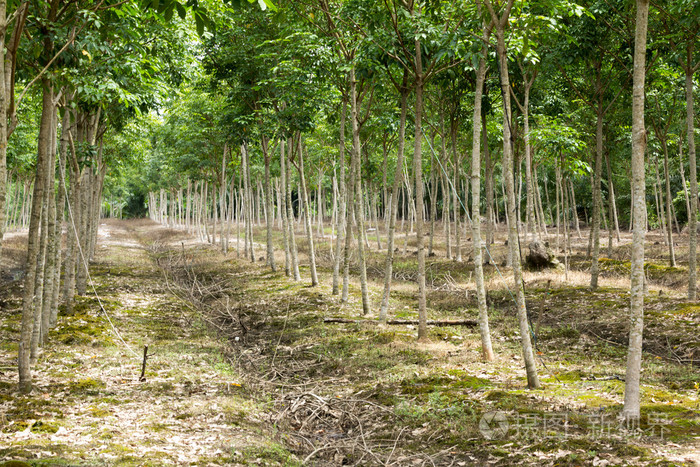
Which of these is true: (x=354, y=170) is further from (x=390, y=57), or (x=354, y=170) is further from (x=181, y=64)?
(x=181, y=64)

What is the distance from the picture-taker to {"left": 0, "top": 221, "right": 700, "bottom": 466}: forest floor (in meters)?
4.96

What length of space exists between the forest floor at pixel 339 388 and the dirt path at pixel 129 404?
1.1 inches

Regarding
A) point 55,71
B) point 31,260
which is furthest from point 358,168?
point 31,260

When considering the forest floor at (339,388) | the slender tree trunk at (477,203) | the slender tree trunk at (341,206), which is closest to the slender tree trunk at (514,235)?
the forest floor at (339,388)

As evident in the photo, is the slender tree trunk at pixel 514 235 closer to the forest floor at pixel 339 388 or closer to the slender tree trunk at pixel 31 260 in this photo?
the forest floor at pixel 339 388

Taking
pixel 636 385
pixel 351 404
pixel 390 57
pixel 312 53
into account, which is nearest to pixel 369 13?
Result: pixel 390 57

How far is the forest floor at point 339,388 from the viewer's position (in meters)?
4.96

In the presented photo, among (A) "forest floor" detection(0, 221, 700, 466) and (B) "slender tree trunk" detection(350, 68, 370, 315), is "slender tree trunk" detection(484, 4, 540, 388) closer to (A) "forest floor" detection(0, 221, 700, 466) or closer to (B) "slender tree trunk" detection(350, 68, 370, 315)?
(A) "forest floor" detection(0, 221, 700, 466)

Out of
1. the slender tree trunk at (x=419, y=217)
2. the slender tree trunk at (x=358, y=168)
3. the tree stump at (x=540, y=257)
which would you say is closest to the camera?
the slender tree trunk at (x=419, y=217)

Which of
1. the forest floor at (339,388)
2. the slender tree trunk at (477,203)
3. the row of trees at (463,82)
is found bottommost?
the forest floor at (339,388)

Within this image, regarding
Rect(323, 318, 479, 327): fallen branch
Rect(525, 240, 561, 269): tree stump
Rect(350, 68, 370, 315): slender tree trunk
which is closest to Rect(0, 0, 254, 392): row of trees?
Rect(350, 68, 370, 315): slender tree trunk

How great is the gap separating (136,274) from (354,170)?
11444mm

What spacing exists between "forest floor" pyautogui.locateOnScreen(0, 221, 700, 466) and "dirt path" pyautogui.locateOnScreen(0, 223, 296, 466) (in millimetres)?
28

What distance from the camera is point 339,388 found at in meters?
7.71
